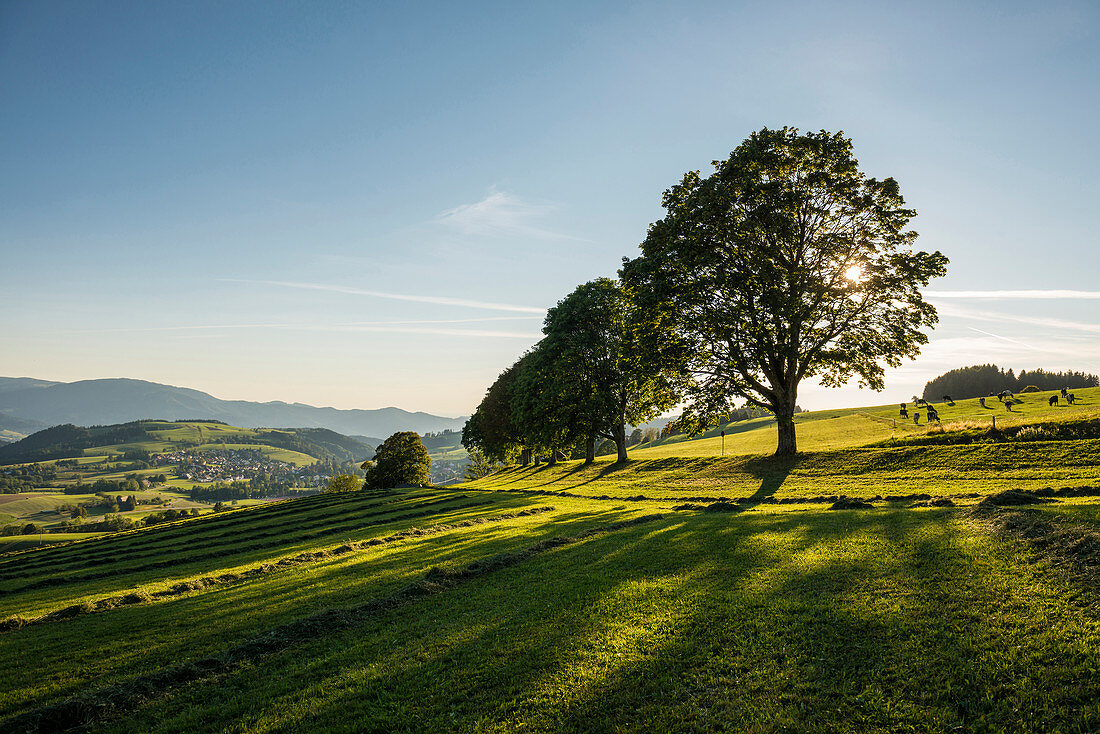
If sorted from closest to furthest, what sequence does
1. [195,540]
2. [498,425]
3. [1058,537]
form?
[1058,537] < [195,540] < [498,425]

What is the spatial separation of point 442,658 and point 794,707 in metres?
6.02

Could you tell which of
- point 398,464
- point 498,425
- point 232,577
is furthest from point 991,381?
point 232,577

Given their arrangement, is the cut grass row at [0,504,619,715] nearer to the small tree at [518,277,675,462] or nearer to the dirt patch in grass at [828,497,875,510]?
the dirt patch in grass at [828,497,875,510]

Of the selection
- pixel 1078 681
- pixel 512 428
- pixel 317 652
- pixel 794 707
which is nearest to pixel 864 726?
pixel 794 707

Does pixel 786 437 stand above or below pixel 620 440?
above

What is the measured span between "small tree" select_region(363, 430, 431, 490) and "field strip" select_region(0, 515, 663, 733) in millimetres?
66124

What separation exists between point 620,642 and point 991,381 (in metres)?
114

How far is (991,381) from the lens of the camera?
3526 inches

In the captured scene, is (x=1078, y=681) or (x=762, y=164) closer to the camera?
(x=1078, y=681)

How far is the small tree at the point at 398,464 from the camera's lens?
254ft

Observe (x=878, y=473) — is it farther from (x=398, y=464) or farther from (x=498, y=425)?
(x=398, y=464)

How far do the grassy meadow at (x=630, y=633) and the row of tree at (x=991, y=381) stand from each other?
84.3 meters

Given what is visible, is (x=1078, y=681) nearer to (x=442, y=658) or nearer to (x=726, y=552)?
(x=726, y=552)

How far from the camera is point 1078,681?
20.4 feet
